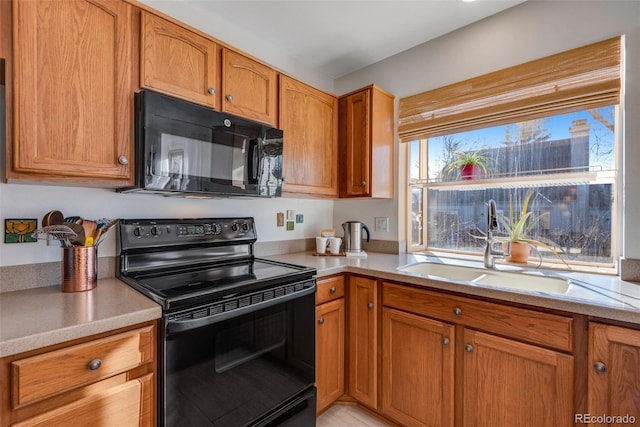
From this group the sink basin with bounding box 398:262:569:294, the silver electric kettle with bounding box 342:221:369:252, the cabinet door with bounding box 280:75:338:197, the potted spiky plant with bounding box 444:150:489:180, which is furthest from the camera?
the silver electric kettle with bounding box 342:221:369:252

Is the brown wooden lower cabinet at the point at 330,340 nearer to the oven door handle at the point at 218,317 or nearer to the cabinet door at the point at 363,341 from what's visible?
the cabinet door at the point at 363,341

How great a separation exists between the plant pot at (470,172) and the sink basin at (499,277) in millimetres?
707

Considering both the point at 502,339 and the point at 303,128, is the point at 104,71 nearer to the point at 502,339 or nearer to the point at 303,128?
the point at 303,128

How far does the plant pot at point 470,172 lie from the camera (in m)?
2.12

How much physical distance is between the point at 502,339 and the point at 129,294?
159 centimetres

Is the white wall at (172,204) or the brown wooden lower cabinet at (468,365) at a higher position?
the white wall at (172,204)

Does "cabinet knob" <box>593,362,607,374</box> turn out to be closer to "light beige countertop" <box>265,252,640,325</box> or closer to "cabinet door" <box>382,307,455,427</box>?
"light beige countertop" <box>265,252,640,325</box>

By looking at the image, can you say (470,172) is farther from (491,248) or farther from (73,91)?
(73,91)

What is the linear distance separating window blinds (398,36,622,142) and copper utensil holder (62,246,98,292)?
2.11 metres

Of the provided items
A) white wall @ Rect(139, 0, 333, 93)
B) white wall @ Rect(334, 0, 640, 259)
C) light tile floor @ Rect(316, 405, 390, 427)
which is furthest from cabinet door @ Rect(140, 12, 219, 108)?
light tile floor @ Rect(316, 405, 390, 427)

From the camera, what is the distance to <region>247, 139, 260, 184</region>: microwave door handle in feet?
A: 5.30

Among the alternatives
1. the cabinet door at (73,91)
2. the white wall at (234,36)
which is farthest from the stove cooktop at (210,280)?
the white wall at (234,36)

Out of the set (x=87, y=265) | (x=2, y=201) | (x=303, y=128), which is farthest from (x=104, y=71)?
(x=303, y=128)

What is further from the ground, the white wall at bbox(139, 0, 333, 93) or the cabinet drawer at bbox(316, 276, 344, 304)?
the white wall at bbox(139, 0, 333, 93)
